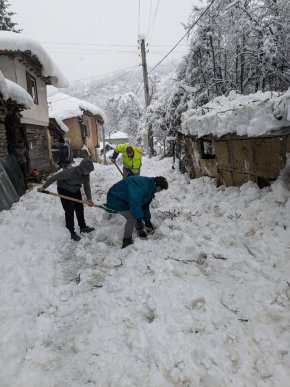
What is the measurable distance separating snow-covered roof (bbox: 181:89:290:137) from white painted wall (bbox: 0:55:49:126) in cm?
684

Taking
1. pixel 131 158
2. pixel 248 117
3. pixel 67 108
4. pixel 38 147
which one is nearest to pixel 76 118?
pixel 67 108

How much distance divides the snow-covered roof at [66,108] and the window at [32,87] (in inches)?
281

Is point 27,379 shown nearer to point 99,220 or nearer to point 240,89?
point 99,220

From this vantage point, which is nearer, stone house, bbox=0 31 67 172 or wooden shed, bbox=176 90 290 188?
wooden shed, bbox=176 90 290 188

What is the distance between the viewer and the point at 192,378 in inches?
100

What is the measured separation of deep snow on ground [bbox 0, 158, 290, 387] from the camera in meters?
2.68

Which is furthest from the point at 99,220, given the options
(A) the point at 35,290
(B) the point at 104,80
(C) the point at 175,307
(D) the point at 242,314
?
(B) the point at 104,80

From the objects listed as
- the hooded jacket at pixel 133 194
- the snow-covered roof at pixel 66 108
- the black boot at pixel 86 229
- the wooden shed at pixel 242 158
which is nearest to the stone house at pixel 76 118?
the snow-covered roof at pixel 66 108

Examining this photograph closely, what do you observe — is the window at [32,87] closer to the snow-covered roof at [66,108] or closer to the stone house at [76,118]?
the stone house at [76,118]

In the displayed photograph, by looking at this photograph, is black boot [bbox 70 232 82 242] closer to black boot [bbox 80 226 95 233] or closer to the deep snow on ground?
the deep snow on ground

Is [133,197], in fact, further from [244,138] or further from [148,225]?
[244,138]

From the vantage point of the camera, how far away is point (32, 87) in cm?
1423

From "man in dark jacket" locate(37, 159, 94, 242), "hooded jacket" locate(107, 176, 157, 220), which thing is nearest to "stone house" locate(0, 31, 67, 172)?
"man in dark jacket" locate(37, 159, 94, 242)

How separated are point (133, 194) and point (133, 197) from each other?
5 cm
